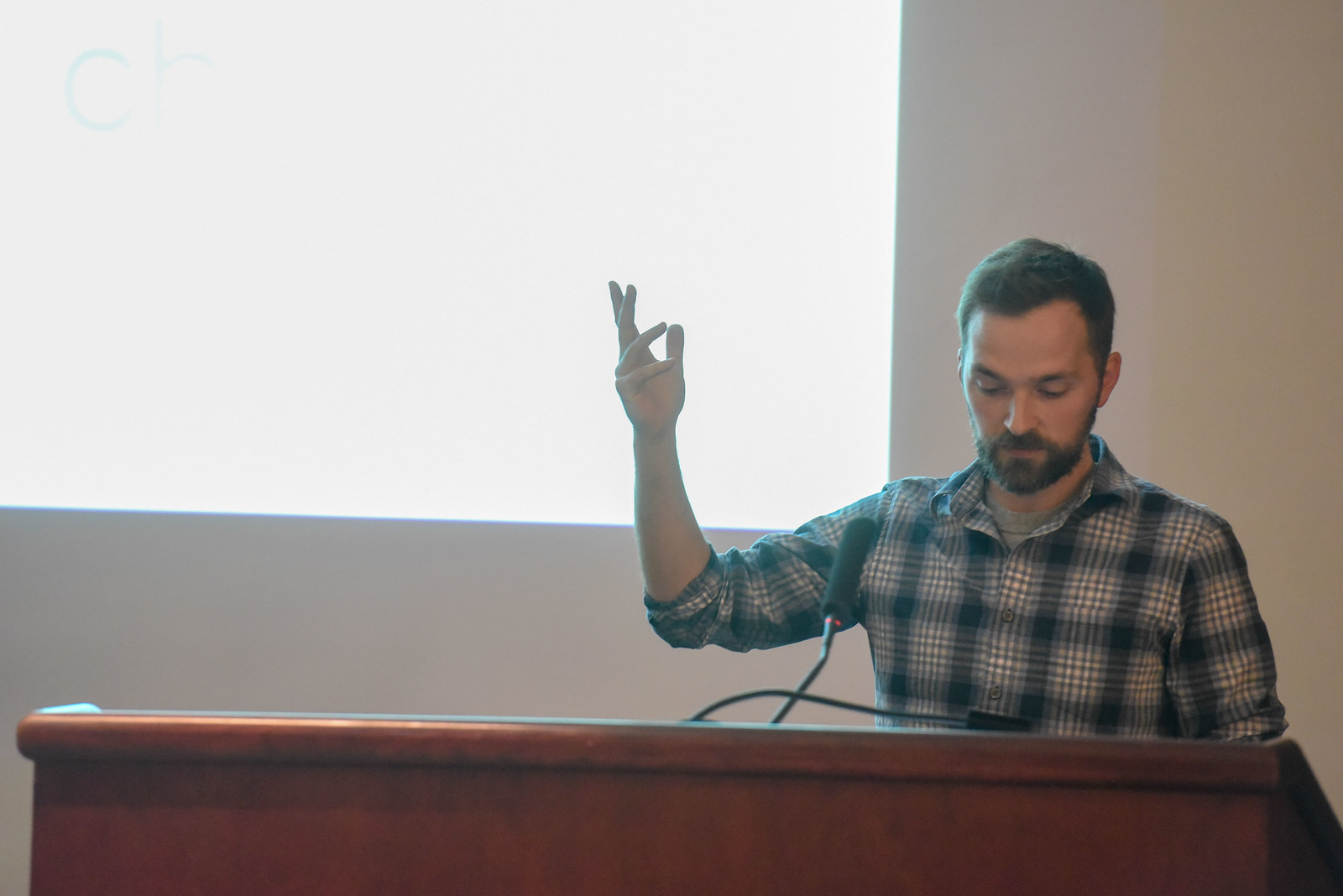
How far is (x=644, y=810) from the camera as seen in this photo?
0.69 m

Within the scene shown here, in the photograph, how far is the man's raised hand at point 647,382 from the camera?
3.73 feet

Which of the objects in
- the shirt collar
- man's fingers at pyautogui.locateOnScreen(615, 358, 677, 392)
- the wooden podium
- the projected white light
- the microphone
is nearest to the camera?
the wooden podium

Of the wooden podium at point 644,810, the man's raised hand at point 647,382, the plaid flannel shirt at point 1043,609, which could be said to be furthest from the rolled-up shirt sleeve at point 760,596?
the wooden podium at point 644,810

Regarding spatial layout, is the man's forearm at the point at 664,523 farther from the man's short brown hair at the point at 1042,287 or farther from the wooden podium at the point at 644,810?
the wooden podium at the point at 644,810

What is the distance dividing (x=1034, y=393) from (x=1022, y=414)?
0.11ft

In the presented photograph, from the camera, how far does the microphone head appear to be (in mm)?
871

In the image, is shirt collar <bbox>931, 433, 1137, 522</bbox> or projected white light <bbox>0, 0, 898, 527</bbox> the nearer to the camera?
shirt collar <bbox>931, 433, 1137, 522</bbox>

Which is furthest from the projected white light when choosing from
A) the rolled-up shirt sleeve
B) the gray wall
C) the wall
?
the rolled-up shirt sleeve

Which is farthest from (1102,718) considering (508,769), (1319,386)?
(1319,386)

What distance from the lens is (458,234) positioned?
7.28 feet

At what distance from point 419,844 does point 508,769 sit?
Result: 7cm

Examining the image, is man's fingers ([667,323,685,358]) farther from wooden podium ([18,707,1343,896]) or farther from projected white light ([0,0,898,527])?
projected white light ([0,0,898,527])

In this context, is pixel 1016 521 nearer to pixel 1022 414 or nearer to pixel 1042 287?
pixel 1022 414

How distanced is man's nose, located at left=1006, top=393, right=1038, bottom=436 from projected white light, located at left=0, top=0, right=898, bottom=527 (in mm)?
1039
